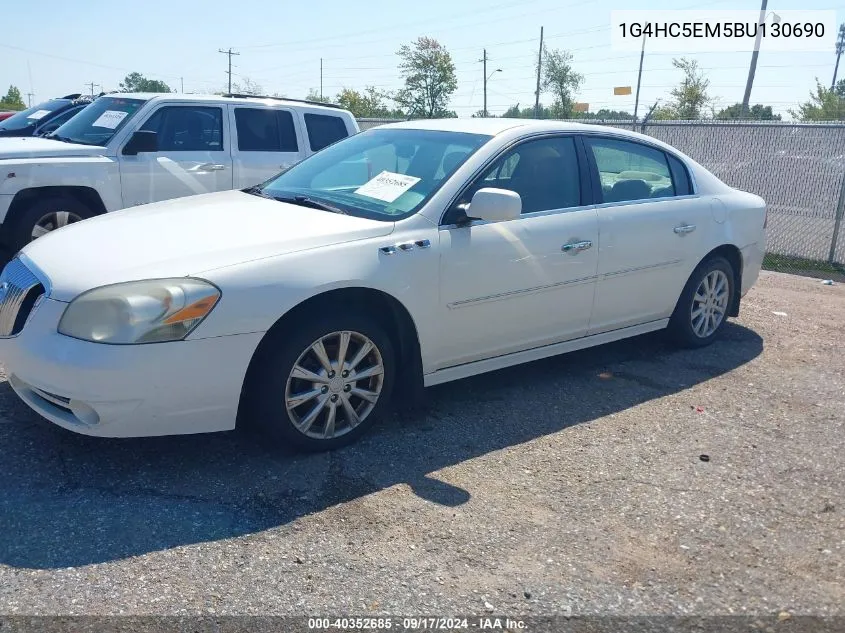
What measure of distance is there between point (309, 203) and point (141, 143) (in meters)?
3.88

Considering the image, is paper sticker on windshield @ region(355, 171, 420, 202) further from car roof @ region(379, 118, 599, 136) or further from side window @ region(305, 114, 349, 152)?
side window @ region(305, 114, 349, 152)

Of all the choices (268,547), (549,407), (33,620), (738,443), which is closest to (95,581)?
(33,620)

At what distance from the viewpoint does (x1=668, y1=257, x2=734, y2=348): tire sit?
225 inches

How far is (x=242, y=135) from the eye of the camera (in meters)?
8.34

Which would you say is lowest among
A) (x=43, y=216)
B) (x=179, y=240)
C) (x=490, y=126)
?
(x=43, y=216)

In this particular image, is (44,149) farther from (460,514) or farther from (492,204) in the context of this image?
(460,514)

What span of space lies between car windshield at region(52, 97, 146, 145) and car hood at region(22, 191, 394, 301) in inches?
145

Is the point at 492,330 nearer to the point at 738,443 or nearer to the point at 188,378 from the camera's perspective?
the point at 738,443

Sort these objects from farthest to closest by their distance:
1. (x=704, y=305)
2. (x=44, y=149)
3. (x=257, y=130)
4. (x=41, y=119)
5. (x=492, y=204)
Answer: (x=41, y=119) < (x=257, y=130) < (x=44, y=149) < (x=704, y=305) < (x=492, y=204)

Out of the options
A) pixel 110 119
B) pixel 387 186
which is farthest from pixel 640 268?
pixel 110 119

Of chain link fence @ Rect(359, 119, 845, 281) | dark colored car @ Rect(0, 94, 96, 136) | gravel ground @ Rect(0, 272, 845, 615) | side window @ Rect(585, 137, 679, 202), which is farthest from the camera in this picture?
dark colored car @ Rect(0, 94, 96, 136)

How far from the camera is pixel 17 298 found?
3.69 m

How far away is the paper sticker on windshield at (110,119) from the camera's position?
25.7 ft

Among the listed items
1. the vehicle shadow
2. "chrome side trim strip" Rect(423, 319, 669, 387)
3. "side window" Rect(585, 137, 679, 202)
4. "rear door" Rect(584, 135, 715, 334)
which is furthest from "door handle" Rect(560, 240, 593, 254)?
the vehicle shadow
